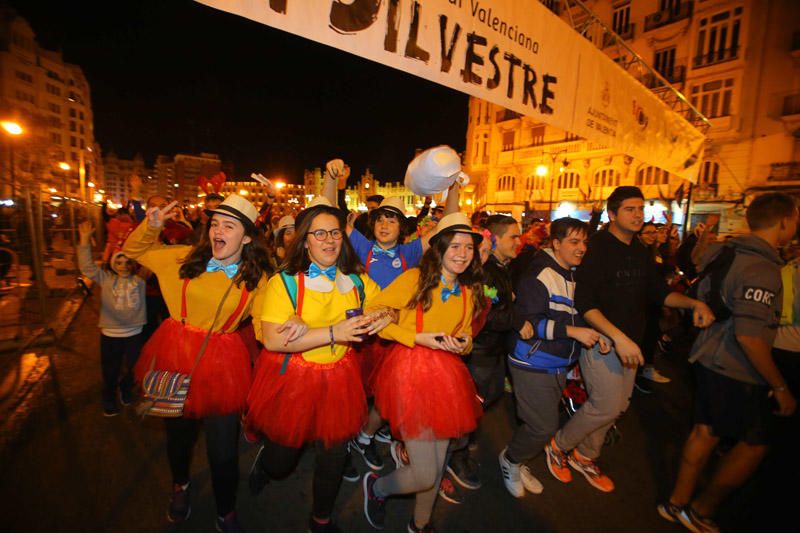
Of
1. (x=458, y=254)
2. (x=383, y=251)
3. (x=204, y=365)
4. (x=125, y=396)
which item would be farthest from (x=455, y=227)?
(x=125, y=396)

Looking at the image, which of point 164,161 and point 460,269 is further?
point 164,161

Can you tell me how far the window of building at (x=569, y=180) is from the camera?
29.7m

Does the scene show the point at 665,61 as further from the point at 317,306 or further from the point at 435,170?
the point at 317,306

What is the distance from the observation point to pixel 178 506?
2.63 m

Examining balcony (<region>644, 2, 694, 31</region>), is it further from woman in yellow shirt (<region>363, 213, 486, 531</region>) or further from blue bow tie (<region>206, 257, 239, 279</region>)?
blue bow tie (<region>206, 257, 239, 279</region>)

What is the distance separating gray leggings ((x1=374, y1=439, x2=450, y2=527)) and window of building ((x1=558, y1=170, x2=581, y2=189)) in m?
31.7

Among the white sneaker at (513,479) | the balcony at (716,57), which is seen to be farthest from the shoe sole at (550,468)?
the balcony at (716,57)

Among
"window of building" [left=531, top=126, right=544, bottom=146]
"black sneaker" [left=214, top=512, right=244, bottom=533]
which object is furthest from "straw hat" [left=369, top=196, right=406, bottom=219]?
"window of building" [left=531, top=126, right=544, bottom=146]

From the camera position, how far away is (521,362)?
3.05 m

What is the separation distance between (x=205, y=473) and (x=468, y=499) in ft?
7.50

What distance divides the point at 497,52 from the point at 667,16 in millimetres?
30375

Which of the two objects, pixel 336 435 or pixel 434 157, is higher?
pixel 434 157

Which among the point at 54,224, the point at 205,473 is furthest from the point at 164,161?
the point at 205,473

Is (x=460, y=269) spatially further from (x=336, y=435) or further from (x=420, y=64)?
(x=420, y=64)
